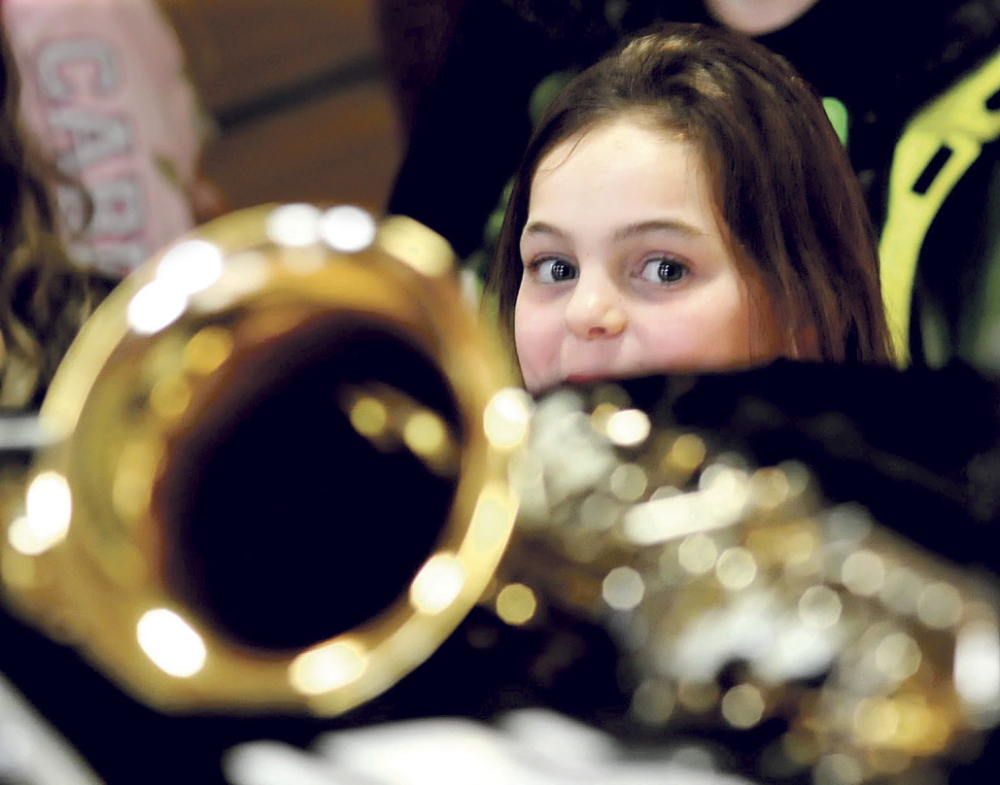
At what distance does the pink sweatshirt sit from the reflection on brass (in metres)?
0.38

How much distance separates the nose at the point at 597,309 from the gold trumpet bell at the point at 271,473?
4.9 inches

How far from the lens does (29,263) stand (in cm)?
83

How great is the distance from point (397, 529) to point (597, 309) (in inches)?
7.9

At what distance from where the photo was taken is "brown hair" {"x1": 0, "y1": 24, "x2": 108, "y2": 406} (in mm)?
790

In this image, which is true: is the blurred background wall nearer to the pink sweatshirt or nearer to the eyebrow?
the pink sweatshirt

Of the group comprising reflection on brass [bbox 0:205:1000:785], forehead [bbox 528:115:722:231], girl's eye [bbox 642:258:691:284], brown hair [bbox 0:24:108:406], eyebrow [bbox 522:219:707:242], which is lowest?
reflection on brass [bbox 0:205:1000:785]

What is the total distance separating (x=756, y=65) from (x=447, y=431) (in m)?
0.34

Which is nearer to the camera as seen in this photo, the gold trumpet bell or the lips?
the gold trumpet bell

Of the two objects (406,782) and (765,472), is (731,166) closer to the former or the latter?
(765,472)

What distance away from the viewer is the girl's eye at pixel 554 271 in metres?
0.62

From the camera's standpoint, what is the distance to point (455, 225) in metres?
0.72

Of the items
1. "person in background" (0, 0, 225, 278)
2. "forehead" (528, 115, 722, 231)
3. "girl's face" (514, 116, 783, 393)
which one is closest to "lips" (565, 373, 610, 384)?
"girl's face" (514, 116, 783, 393)

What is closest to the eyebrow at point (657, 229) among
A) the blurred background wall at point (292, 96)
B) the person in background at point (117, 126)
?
the blurred background wall at point (292, 96)

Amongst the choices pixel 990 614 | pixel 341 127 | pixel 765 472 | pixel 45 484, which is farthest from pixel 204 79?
pixel 990 614
